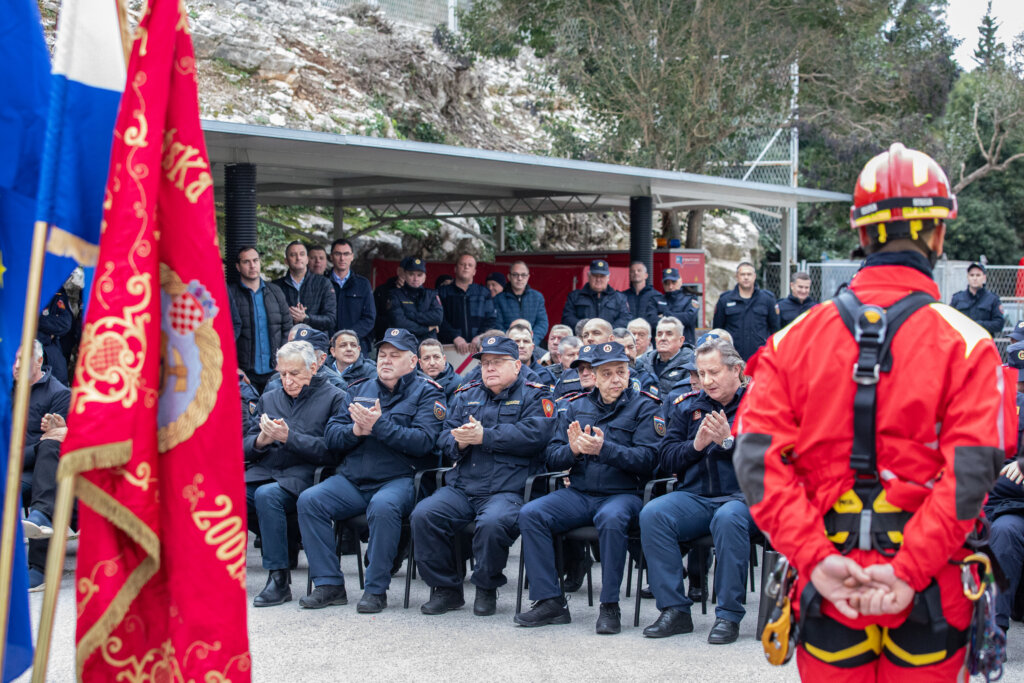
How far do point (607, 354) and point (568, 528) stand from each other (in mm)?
1000

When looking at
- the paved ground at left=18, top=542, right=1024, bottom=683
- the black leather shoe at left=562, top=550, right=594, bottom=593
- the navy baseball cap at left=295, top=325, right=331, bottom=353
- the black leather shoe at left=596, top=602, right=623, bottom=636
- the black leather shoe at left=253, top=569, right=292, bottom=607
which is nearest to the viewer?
the paved ground at left=18, top=542, right=1024, bottom=683

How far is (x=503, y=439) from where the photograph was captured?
596 cm

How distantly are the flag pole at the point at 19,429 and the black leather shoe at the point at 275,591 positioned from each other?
398 cm

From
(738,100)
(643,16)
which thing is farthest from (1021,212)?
(643,16)

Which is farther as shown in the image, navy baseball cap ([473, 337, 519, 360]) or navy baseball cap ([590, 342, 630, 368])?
navy baseball cap ([473, 337, 519, 360])

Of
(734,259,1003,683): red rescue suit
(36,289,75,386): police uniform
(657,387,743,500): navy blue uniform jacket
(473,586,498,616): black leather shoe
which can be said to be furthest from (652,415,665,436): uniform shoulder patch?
(36,289,75,386): police uniform

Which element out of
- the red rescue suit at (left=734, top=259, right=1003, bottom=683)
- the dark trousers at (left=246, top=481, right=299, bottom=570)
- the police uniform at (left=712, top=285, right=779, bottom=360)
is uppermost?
the police uniform at (left=712, top=285, right=779, bottom=360)

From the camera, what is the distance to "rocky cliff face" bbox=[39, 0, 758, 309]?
2162 cm

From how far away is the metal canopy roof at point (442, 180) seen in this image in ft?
32.5

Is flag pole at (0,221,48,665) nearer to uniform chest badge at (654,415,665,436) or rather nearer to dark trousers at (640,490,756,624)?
dark trousers at (640,490,756,624)

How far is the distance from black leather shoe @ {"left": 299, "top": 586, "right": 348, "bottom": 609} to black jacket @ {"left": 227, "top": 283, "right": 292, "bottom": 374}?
135 inches

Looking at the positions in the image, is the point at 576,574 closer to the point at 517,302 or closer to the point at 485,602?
the point at 485,602

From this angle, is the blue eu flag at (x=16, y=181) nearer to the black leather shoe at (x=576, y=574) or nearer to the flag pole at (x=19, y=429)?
the flag pole at (x=19, y=429)

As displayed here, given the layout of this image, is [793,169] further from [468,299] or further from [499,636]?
[499,636]
